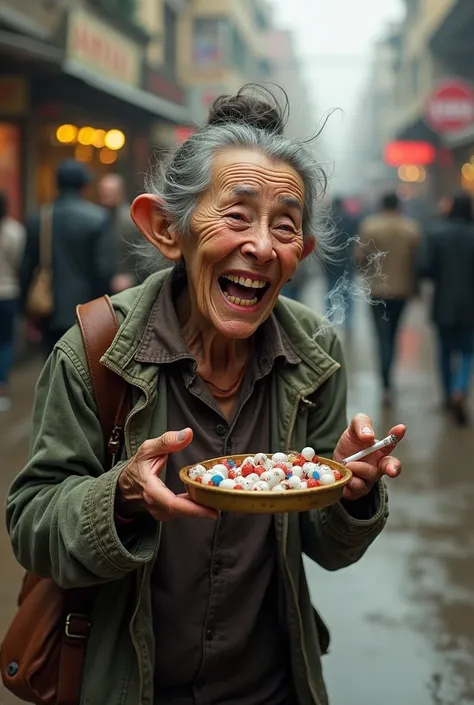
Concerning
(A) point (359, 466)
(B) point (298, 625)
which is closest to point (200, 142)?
(A) point (359, 466)

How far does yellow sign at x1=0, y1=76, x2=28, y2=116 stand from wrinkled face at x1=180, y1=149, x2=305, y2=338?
1130 centimetres

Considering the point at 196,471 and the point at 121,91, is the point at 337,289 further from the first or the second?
the point at 121,91

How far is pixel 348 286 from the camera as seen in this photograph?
2.48m

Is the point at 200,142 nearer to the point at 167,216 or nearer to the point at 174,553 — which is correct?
the point at 167,216

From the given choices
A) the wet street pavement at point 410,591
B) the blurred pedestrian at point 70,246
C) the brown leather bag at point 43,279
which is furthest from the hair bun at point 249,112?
the brown leather bag at point 43,279

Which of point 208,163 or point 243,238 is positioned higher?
point 208,163

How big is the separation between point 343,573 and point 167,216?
10.3 feet

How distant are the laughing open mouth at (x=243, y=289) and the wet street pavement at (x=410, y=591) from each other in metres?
2.11

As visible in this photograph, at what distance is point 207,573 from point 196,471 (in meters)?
0.35

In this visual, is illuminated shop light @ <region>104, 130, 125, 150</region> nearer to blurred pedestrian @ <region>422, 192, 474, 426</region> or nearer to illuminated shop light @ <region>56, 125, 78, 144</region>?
illuminated shop light @ <region>56, 125, 78, 144</region>

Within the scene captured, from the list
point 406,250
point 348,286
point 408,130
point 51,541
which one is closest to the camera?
point 51,541

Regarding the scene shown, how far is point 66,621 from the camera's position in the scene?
2188 millimetres

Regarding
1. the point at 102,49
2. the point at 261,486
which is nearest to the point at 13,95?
the point at 102,49

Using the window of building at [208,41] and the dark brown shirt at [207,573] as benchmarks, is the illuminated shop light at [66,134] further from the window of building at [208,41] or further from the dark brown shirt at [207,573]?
the window of building at [208,41]
